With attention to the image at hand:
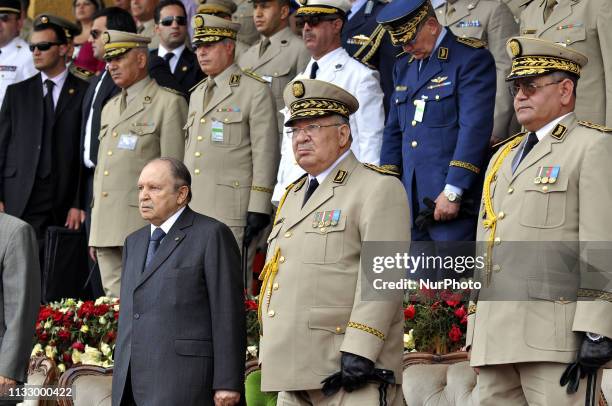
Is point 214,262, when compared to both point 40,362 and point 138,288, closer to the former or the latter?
point 138,288

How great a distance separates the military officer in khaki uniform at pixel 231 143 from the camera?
9750 mm

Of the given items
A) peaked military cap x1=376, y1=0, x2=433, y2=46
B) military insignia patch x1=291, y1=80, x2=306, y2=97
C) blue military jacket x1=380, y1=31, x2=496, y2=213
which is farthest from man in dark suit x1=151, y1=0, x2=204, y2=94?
military insignia patch x1=291, y1=80, x2=306, y2=97

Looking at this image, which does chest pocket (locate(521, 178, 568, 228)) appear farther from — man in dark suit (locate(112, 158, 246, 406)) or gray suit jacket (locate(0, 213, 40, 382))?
gray suit jacket (locate(0, 213, 40, 382))

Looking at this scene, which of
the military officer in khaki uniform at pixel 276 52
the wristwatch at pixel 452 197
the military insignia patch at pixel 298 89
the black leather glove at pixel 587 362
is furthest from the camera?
the military officer in khaki uniform at pixel 276 52

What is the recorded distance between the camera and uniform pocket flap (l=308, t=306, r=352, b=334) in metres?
6.28

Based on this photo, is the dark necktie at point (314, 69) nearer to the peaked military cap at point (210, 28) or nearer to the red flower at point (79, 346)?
the peaked military cap at point (210, 28)

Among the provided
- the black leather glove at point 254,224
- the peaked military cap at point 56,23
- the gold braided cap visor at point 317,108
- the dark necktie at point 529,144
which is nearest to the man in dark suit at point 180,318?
the gold braided cap visor at point 317,108

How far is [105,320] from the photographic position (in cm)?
898

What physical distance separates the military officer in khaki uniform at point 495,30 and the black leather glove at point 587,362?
11.2ft

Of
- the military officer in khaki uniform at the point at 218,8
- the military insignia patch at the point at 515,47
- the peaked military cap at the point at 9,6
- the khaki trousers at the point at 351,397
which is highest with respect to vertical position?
the peaked military cap at the point at 9,6

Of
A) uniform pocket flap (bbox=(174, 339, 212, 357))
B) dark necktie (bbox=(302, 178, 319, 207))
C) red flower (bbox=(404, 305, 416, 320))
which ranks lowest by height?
uniform pocket flap (bbox=(174, 339, 212, 357))

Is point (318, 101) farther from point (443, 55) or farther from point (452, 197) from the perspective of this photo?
point (443, 55)

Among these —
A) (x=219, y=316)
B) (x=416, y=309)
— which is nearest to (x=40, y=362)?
(x=219, y=316)

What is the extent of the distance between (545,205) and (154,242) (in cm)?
228
